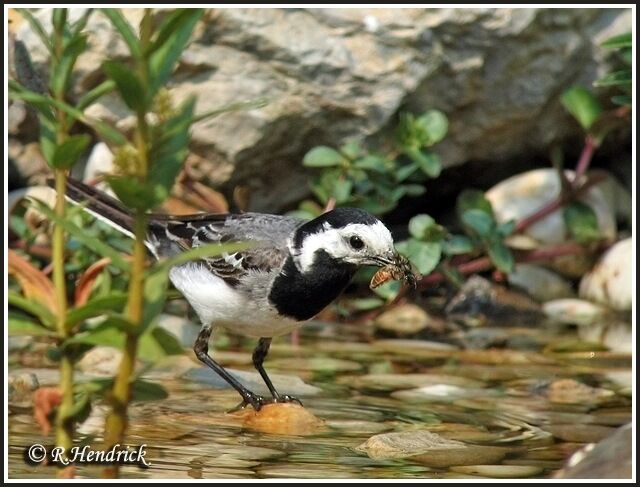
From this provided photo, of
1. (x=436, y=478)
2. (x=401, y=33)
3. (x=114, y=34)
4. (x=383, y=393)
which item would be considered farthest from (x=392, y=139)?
(x=436, y=478)

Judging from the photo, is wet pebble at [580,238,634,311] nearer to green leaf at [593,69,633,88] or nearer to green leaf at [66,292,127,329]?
green leaf at [593,69,633,88]

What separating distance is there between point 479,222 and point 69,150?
15.5 ft

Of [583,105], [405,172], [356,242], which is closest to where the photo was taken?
[356,242]

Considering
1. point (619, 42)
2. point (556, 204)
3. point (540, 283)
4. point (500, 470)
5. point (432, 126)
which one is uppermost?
point (619, 42)

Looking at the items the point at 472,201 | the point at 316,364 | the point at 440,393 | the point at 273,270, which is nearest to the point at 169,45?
the point at 273,270

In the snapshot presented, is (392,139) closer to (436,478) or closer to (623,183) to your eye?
(623,183)

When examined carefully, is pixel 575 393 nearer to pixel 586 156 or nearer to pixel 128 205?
pixel 586 156

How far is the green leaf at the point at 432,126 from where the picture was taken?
24.0ft

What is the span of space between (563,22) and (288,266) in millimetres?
3521

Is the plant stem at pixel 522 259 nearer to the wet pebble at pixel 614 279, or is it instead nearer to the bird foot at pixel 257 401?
the wet pebble at pixel 614 279

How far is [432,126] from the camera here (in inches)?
290

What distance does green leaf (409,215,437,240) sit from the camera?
707 centimetres

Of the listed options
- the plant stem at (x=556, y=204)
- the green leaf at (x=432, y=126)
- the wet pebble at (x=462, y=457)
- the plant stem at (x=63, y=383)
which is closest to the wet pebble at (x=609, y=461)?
the wet pebble at (x=462, y=457)

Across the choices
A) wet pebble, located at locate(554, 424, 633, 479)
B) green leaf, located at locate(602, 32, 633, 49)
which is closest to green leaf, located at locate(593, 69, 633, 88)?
green leaf, located at locate(602, 32, 633, 49)
